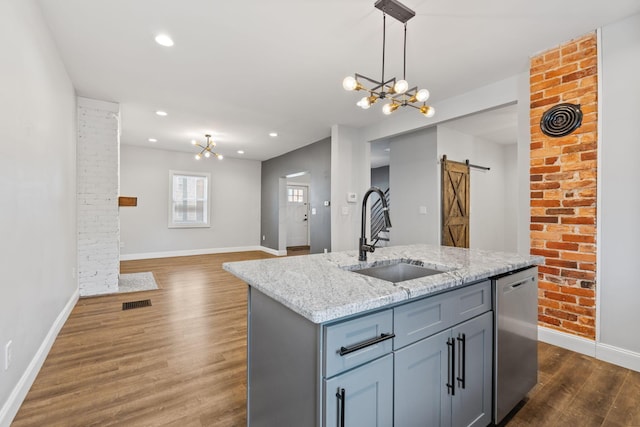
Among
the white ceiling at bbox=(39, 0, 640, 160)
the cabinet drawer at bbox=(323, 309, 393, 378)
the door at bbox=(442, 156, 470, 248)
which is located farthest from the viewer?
the door at bbox=(442, 156, 470, 248)

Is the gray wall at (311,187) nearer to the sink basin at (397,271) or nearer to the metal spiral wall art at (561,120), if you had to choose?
the metal spiral wall art at (561,120)

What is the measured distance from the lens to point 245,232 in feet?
28.1

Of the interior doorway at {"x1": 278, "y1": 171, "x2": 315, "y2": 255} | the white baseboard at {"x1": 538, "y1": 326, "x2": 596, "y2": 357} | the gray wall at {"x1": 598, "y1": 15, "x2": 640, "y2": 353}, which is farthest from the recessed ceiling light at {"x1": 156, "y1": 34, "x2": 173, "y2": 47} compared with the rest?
the interior doorway at {"x1": 278, "y1": 171, "x2": 315, "y2": 255}

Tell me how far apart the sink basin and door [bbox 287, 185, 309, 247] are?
280 inches

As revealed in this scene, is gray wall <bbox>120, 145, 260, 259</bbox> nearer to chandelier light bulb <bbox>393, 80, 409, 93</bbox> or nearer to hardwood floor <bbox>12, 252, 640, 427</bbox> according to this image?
hardwood floor <bbox>12, 252, 640, 427</bbox>

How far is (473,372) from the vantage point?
4.94 feet

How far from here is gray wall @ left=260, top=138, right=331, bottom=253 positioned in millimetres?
6215

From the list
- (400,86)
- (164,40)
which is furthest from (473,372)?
(164,40)

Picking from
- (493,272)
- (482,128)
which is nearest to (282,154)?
(482,128)

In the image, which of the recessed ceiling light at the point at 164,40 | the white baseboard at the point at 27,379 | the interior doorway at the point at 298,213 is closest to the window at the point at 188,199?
the interior doorway at the point at 298,213

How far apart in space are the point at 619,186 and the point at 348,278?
2.49 meters

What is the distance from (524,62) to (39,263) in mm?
4590

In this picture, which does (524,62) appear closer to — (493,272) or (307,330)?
(493,272)

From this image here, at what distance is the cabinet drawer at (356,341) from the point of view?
99cm
